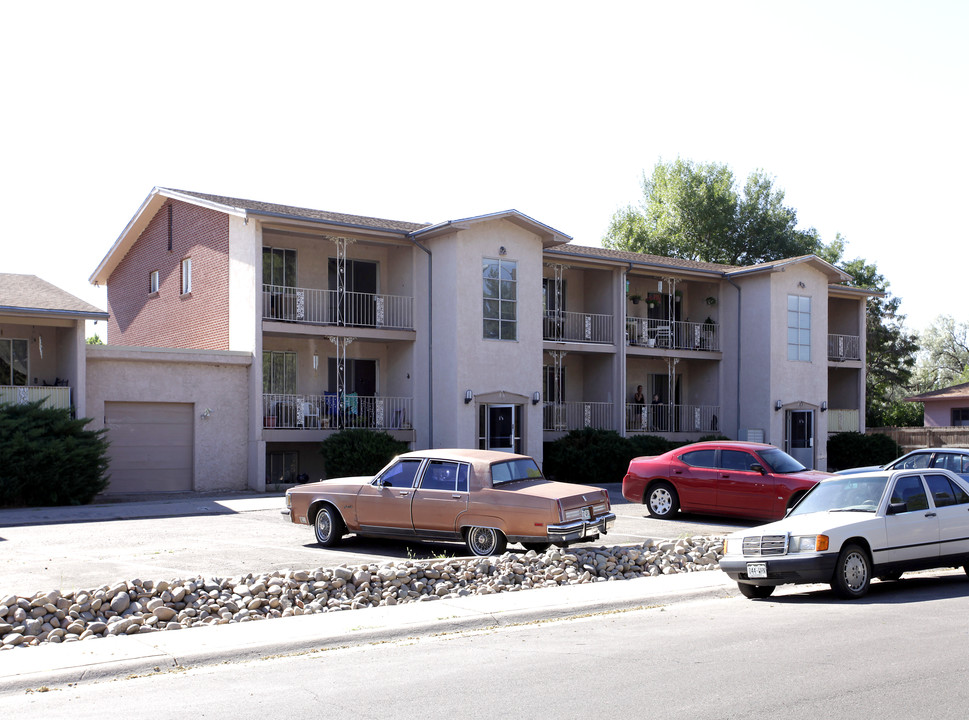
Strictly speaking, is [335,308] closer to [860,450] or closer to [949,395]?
[860,450]

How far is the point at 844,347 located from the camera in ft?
126

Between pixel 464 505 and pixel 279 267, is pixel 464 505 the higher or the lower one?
the lower one

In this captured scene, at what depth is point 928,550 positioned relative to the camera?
12000 millimetres

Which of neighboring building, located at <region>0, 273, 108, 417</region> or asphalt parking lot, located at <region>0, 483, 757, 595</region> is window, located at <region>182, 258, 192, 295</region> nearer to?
neighboring building, located at <region>0, 273, 108, 417</region>

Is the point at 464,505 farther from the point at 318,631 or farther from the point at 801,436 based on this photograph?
the point at 801,436

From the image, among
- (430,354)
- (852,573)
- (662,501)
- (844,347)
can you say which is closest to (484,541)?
(852,573)

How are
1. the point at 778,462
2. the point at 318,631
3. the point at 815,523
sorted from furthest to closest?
the point at 778,462, the point at 815,523, the point at 318,631

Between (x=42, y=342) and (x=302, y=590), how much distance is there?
16837 millimetres

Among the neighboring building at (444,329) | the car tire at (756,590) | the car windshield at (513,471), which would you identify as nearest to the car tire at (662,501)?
the car windshield at (513,471)

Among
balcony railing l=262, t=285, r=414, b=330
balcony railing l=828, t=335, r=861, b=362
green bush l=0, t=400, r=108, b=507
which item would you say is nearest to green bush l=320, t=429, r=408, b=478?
balcony railing l=262, t=285, r=414, b=330

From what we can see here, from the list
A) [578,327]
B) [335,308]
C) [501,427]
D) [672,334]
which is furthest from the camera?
[672,334]

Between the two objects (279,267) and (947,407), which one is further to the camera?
(947,407)

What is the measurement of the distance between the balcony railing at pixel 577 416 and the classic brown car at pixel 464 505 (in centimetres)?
1730

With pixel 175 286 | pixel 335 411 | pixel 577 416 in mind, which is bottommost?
pixel 577 416
